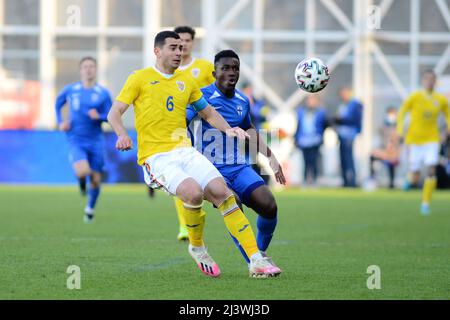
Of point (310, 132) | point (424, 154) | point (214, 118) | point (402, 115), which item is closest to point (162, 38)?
point (214, 118)

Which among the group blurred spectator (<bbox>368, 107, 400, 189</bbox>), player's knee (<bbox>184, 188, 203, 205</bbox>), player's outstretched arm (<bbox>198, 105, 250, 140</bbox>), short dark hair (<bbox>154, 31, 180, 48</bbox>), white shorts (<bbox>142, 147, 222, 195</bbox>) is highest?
short dark hair (<bbox>154, 31, 180, 48</bbox>)

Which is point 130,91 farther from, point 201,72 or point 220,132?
point 201,72

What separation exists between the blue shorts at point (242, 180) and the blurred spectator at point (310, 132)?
17.1m

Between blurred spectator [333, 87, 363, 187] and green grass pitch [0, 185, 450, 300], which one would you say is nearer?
green grass pitch [0, 185, 450, 300]

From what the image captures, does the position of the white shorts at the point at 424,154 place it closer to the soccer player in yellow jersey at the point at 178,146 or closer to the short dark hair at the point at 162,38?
the soccer player in yellow jersey at the point at 178,146

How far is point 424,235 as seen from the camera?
1268cm

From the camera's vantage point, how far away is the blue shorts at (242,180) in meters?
8.52

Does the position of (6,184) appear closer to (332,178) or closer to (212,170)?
(332,178)

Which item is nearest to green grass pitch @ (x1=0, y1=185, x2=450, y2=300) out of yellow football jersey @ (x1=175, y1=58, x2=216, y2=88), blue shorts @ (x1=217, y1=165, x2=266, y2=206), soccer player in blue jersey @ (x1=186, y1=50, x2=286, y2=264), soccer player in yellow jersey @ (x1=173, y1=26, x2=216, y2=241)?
soccer player in yellow jersey @ (x1=173, y1=26, x2=216, y2=241)

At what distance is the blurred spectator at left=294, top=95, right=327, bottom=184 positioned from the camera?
2583 cm

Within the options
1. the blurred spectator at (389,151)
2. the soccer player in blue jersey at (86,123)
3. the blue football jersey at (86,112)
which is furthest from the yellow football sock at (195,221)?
the blurred spectator at (389,151)

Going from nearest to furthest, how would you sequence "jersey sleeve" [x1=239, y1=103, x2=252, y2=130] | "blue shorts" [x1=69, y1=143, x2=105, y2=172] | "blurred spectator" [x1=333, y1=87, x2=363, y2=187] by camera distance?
"jersey sleeve" [x1=239, y1=103, x2=252, y2=130] < "blue shorts" [x1=69, y1=143, x2=105, y2=172] < "blurred spectator" [x1=333, y1=87, x2=363, y2=187]

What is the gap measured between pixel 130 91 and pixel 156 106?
0.82 feet

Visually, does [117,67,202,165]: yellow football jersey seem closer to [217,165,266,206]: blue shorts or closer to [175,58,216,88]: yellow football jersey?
[217,165,266,206]: blue shorts
